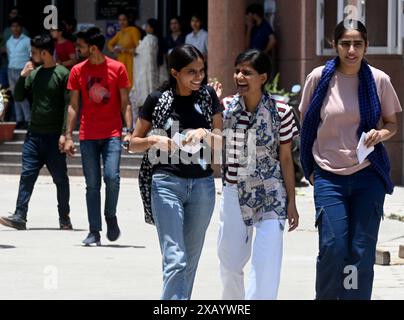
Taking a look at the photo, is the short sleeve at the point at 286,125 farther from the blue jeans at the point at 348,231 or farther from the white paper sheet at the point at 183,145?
the white paper sheet at the point at 183,145

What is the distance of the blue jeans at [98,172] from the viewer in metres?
11.6

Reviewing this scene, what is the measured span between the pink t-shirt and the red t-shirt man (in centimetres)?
422

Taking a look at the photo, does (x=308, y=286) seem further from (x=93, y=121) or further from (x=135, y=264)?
(x=93, y=121)

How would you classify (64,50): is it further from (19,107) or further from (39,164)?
(39,164)

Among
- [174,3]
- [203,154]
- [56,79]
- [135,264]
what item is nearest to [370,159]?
[203,154]

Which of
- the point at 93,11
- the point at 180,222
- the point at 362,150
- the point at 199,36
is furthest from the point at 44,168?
the point at 362,150

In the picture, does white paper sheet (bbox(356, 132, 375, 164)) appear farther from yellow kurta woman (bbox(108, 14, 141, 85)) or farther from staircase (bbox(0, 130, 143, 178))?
yellow kurta woman (bbox(108, 14, 141, 85))

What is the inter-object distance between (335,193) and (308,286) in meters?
2.18

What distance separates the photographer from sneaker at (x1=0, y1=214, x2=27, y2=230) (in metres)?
12.8

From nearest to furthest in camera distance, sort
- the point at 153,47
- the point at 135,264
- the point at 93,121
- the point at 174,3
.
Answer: the point at 135,264 → the point at 93,121 → the point at 153,47 → the point at 174,3

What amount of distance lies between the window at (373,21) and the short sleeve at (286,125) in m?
9.78

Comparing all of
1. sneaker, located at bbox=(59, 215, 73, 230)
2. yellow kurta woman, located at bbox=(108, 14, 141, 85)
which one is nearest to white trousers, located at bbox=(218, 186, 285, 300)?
sneaker, located at bbox=(59, 215, 73, 230)

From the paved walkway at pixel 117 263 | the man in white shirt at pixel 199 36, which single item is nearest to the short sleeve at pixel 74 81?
the paved walkway at pixel 117 263

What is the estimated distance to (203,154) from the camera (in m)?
7.66
